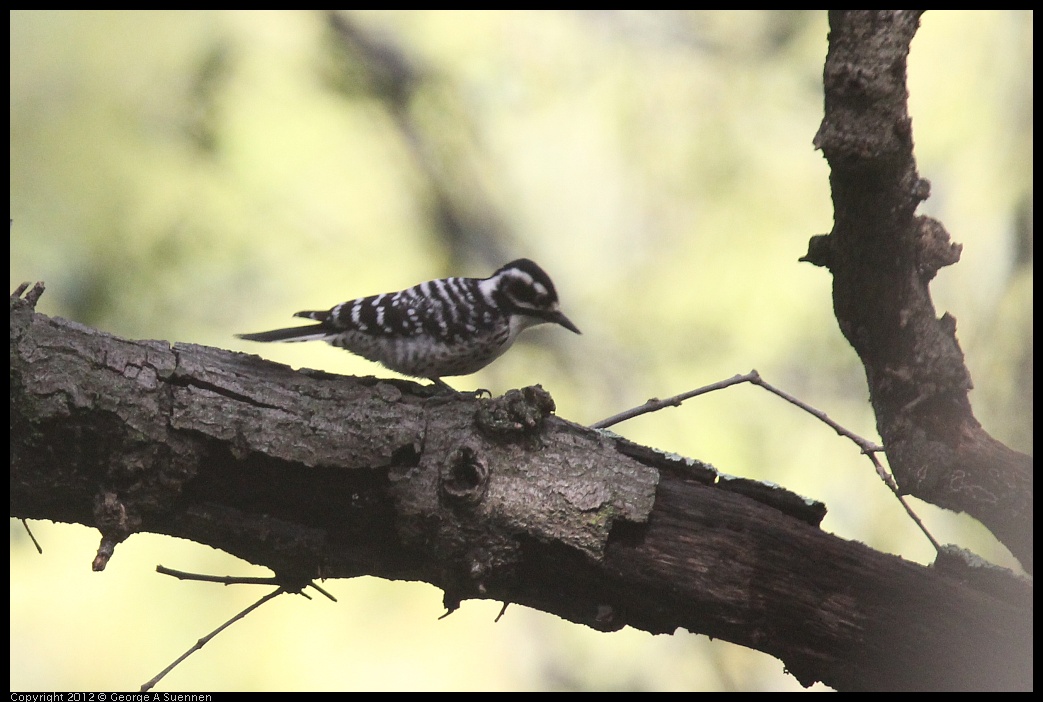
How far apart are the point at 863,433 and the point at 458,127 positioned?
131 inches

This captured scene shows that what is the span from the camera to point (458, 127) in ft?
17.9

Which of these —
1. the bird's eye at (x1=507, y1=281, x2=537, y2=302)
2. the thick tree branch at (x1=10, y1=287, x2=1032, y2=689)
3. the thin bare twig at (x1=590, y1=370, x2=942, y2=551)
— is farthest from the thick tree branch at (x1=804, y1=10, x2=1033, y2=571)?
the bird's eye at (x1=507, y1=281, x2=537, y2=302)

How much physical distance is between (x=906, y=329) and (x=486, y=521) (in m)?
1.30

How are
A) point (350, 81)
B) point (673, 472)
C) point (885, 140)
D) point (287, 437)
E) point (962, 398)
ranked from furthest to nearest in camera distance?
point (350, 81) < point (962, 398) < point (673, 472) < point (287, 437) < point (885, 140)

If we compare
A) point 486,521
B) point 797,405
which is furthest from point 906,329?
point 486,521

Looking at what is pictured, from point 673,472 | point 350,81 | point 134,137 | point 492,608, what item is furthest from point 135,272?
point 673,472

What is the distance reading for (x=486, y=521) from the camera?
2.03 meters

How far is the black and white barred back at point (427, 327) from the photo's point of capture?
3277mm

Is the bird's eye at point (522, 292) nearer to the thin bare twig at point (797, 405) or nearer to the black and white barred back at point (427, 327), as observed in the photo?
the black and white barred back at point (427, 327)

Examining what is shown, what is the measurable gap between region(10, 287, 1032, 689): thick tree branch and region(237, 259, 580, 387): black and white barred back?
1145 mm

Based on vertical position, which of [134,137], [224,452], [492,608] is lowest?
[224,452]

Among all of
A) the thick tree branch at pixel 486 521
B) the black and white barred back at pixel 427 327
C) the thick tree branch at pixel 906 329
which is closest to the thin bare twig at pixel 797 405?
the thick tree branch at pixel 906 329

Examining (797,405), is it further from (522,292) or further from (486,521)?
(522,292)

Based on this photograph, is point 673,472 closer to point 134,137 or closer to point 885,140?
point 885,140
